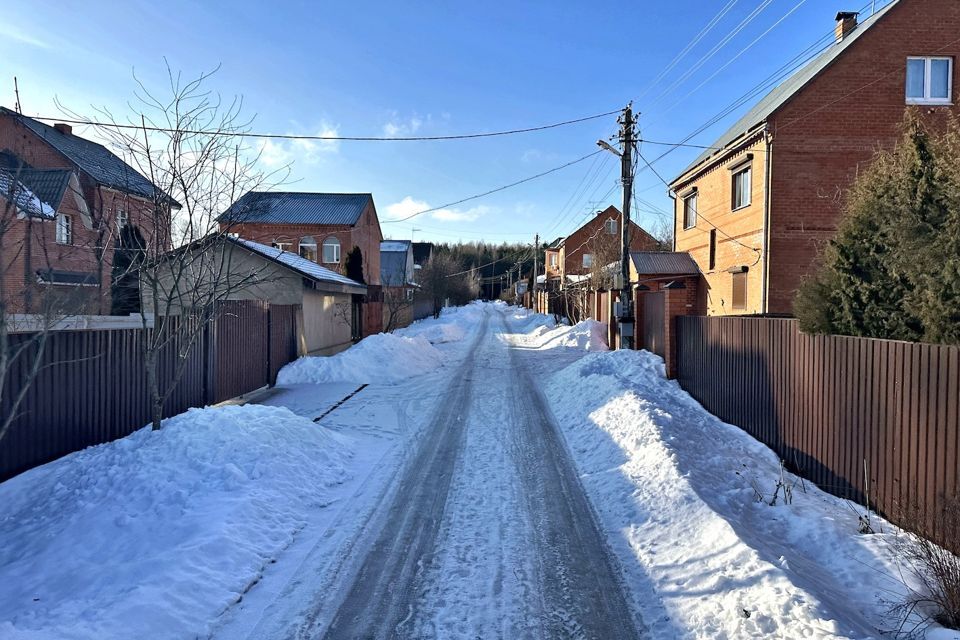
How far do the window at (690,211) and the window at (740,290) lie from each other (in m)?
4.17

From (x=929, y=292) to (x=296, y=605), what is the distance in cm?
579

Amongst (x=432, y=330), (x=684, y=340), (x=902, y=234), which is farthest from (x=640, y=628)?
(x=432, y=330)

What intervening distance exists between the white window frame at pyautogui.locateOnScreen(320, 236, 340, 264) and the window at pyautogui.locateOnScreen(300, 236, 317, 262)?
487 millimetres

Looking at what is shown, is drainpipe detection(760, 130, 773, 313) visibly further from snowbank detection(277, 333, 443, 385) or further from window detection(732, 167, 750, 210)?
snowbank detection(277, 333, 443, 385)

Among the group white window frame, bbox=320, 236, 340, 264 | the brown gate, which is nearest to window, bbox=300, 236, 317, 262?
white window frame, bbox=320, 236, 340, 264

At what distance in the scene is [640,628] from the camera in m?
3.61

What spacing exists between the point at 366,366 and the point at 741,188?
1217 centimetres

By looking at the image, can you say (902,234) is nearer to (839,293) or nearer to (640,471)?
(839,293)

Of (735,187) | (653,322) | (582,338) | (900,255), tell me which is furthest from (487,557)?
(582,338)

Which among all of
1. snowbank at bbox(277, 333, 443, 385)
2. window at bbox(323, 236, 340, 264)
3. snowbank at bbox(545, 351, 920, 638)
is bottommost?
snowbank at bbox(545, 351, 920, 638)

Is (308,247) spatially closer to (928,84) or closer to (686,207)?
(686,207)

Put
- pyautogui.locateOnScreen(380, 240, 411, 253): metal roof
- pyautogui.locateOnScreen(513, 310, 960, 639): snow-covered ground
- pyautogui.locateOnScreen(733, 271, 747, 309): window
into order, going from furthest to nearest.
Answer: pyautogui.locateOnScreen(380, 240, 411, 253): metal roof
pyautogui.locateOnScreen(733, 271, 747, 309): window
pyautogui.locateOnScreen(513, 310, 960, 639): snow-covered ground

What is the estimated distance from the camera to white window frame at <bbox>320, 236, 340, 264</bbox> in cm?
3494

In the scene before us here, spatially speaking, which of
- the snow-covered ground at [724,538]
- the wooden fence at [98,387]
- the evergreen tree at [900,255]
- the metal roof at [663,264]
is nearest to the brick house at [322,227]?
the metal roof at [663,264]
